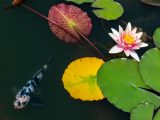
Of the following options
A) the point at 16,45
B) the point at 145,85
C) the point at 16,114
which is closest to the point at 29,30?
the point at 16,45

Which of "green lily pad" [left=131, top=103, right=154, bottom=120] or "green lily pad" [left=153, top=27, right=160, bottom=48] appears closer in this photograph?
"green lily pad" [left=131, top=103, right=154, bottom=120]

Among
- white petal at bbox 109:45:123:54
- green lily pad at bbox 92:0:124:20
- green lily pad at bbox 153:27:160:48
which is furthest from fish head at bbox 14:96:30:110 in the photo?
green lily pad at bbox 153:27:160:48

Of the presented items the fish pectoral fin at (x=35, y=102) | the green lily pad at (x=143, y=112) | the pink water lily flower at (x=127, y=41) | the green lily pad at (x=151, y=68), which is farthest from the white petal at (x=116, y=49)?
the fish pectoral fin at (x=35, y=102)

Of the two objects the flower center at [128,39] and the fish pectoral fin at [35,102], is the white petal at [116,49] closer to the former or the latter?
the flower center at [128,39]

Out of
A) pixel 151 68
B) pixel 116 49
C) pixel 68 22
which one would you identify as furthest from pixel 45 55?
Result: pixel 151 68

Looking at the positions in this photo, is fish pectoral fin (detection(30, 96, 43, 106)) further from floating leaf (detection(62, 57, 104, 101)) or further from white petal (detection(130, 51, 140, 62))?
white petal (detection(130, 51, 140, 62))

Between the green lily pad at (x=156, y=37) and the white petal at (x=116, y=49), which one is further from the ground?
the white petal at (x=116, y=49)
